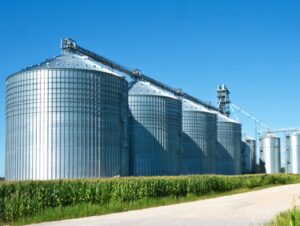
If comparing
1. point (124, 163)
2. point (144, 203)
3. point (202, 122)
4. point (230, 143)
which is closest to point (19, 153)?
point (124, 163)

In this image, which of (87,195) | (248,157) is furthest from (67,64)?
(248,157)

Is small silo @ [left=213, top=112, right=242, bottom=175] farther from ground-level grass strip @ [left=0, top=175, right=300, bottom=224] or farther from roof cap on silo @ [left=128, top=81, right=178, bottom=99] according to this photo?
ground-level grass strip @ [left=0, top=175, right=300, bottom=224]

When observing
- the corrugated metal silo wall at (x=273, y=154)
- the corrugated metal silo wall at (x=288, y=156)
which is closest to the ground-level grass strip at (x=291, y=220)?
the corrugated metal silo wall at (x=288, y=156)

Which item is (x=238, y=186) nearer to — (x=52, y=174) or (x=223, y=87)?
(x=52, y=174)

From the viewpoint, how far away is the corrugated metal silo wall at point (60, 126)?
147 ft

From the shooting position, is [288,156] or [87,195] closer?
[87,195]

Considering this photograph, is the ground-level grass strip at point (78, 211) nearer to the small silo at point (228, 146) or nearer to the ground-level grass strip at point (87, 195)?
the ground-level grass strip at point (87, 195)

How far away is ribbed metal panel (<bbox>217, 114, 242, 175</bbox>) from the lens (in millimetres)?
Result: 89500

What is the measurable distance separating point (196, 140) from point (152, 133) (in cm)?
1805

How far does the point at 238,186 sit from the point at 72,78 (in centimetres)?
2026

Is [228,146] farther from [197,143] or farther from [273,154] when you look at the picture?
[273,154]

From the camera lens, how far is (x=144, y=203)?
95.7ft

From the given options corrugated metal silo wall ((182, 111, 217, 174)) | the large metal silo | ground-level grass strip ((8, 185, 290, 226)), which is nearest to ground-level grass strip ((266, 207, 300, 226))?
ground-level grass strip ((8, 185, 290, 226))

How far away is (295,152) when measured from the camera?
10550cm
